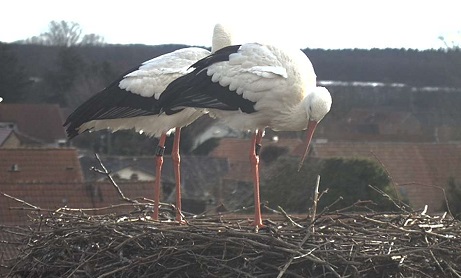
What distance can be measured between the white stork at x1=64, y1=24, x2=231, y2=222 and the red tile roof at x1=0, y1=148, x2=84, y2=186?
1243 centimetres

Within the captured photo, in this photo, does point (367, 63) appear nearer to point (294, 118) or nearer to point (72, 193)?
point (72, 193)

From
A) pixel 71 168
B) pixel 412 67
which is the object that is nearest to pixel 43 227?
pixel 71 168

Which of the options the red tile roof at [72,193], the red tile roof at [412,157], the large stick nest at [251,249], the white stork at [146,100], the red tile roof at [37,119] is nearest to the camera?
the large stick nest at [251,249]

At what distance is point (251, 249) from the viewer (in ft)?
18.5

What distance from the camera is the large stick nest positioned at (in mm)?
5582

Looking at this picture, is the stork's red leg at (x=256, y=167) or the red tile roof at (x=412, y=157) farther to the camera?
the red tile roof at (x=412, y=157)

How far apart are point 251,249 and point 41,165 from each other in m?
15.6

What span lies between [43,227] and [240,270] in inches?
67.4

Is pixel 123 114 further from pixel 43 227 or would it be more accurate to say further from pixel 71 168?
pixel 71 168

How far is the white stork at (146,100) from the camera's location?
713 cm

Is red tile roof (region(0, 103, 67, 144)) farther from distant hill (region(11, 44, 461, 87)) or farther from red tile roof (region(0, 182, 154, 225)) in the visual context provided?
red tile roof (region(0, 182, 154, 225))

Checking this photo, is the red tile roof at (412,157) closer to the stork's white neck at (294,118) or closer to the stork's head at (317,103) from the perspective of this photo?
the stork's white neck at (294,118)

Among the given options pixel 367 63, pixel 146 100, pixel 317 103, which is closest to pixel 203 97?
pixel 317 103

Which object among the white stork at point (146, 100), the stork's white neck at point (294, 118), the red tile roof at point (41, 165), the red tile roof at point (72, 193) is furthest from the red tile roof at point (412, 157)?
the stork's white neck at point (294, 118)
